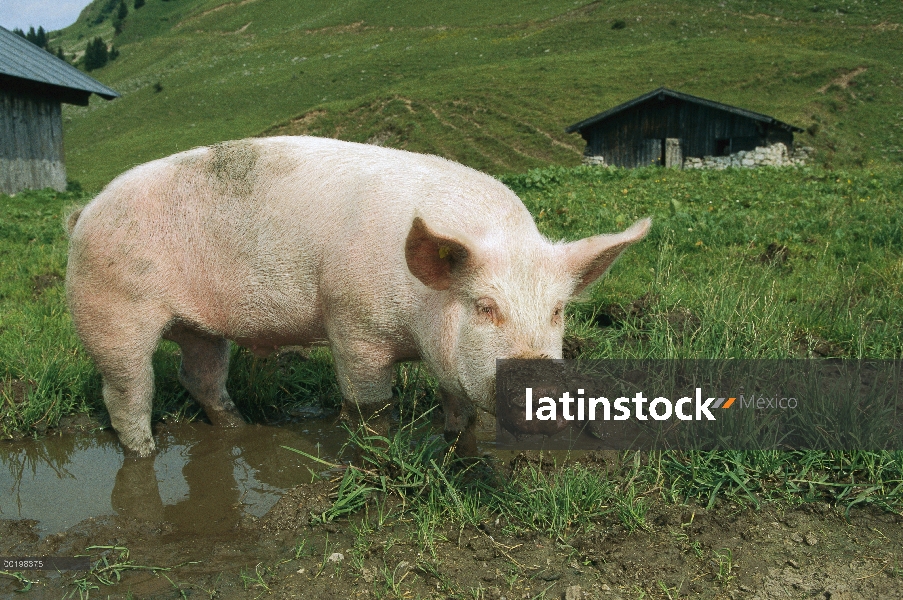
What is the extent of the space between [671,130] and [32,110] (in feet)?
80.9

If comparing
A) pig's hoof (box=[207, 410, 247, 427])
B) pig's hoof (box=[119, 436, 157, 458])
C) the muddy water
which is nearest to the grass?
pig's hoof (box=[207, 410, 247, 427])

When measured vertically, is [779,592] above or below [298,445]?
above

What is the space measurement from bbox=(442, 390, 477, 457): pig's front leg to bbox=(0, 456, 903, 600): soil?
A: 76cm

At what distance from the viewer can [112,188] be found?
14.5ft

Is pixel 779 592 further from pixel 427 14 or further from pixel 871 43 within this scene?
pixel 427 14

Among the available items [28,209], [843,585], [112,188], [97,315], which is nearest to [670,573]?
[843,585]

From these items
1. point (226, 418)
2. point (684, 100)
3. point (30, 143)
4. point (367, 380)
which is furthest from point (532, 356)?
point (684, 100)

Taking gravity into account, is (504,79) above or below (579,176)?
above

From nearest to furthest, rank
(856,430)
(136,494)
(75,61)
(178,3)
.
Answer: (856,430)
(136,494)
(75,61)
(178,3)

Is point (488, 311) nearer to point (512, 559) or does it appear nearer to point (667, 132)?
point (512, 559)

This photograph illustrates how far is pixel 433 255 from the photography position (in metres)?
3.17

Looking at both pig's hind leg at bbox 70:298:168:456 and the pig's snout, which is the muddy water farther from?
the pig's snout

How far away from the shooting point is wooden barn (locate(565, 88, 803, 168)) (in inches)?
1260

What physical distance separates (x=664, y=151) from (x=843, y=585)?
33.0m
